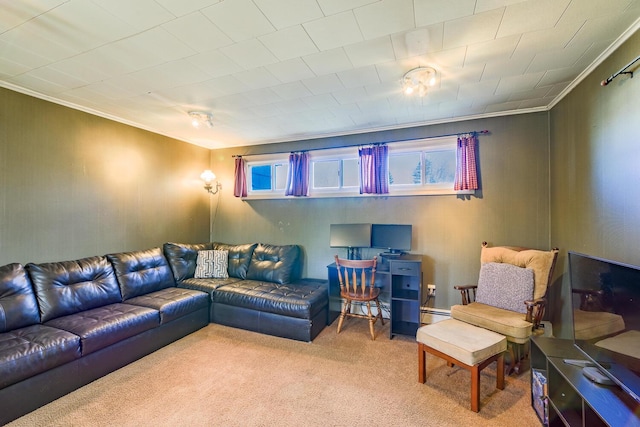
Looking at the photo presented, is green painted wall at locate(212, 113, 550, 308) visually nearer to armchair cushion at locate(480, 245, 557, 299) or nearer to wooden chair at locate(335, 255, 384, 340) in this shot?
armchair cushion at locate(480, 245, 557, 299)

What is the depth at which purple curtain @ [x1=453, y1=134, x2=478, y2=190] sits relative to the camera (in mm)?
3230

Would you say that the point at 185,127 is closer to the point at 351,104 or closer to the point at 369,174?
the point at 351,104

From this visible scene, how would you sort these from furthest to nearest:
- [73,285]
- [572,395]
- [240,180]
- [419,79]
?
[240,180]
[73,285]
[419,79]
[572,395]

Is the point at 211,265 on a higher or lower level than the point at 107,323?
higher

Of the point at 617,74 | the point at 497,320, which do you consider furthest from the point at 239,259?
the point at 617,74

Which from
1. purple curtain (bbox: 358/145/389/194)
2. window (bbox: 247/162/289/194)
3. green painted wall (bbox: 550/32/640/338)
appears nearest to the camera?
green painted wall (bbox: 550/32/640/338)

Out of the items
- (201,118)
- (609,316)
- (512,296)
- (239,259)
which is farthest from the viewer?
(239,259)

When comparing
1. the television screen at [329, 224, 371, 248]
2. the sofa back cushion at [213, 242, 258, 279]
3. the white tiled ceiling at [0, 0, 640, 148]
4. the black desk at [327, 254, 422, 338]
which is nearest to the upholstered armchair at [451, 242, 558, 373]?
the black desk at [327, 254, 422, 338]

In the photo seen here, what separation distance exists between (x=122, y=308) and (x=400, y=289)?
10.2 ft

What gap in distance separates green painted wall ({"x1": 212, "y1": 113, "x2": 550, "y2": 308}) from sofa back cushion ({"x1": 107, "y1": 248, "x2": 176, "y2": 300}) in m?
1.80

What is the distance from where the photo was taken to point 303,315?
3.05m

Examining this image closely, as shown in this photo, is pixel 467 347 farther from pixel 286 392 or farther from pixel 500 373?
pixel 286 392

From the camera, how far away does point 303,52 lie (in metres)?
2.01

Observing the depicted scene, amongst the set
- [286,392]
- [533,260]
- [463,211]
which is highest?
[463,211]
